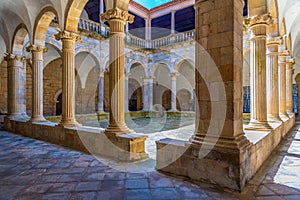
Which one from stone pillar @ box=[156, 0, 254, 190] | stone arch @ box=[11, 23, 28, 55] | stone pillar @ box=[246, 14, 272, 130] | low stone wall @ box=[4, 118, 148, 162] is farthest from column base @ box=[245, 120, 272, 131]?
stone arch @ box=[11, 23, 28, 55]

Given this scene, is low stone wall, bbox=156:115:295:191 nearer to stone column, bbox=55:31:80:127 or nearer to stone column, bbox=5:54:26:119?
stone column, bbox=55:31:80:127

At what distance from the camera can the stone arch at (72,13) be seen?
5.28m

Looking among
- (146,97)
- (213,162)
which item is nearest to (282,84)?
(213,162)

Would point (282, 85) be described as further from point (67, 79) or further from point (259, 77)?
point (67, 79)

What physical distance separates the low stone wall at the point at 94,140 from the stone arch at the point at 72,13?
2.82 metres

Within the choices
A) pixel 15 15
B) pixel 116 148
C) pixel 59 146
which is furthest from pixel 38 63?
pixel 116 148

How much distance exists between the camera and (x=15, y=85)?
8000mm

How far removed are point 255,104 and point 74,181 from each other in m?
4.04

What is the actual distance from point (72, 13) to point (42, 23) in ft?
6.10

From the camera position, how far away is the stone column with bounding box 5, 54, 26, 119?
7.98 m

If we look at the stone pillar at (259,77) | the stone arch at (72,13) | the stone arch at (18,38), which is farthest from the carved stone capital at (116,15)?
the stone arch at (18,38)

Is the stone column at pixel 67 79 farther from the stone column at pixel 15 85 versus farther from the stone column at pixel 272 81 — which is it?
the stone column at pixel 272 81

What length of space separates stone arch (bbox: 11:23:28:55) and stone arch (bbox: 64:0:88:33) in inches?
125

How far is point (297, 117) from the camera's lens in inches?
509
